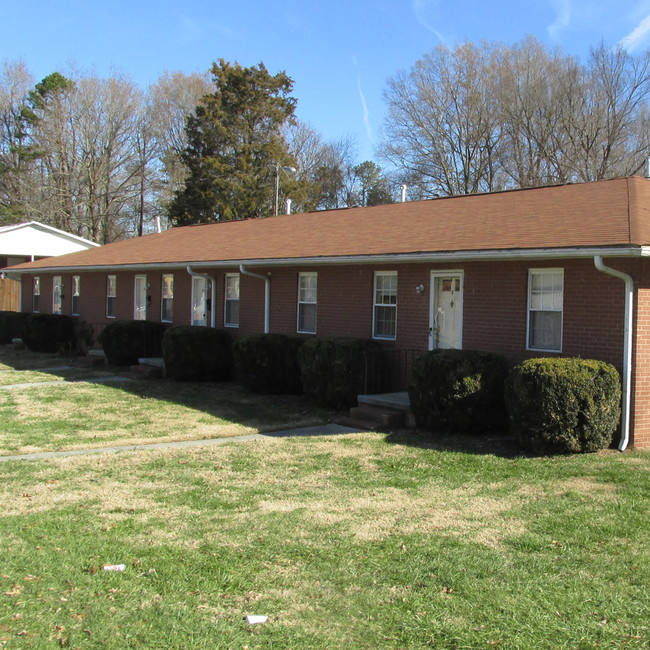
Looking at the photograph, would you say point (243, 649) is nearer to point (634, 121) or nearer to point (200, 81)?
point (634, 121)

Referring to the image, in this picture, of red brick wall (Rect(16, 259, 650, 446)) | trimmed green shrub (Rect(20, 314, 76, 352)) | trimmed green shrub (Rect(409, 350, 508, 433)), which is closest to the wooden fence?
trimmed green shrub (Rect(20, 314, 76, 352))

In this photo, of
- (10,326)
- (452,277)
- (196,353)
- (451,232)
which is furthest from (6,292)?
(452,277)

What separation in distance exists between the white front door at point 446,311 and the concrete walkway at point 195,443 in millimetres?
2452

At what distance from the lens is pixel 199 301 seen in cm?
1853

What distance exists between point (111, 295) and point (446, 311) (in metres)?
13.4

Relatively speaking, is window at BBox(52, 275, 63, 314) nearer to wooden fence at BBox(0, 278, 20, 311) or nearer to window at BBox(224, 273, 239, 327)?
wooden fence at BBox(0, 278, 20, 311)

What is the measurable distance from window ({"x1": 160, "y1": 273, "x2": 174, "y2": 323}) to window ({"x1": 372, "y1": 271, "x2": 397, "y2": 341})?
779 cm

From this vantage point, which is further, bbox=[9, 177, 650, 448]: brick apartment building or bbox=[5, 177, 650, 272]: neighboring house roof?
bbox=[5, 177, 650, 272]: neighboring house roof

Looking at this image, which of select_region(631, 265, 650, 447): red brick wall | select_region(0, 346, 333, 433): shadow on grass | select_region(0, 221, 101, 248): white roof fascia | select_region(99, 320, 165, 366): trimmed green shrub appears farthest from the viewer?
select_region(0, 221, 101, 248): white roof fascia

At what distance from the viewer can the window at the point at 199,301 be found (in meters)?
18.2

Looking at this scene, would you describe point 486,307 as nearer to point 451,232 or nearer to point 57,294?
point 451,232

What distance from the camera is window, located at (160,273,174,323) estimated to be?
1961 cm

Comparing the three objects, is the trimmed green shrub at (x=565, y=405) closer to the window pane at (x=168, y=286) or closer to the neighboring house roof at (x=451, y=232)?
the neighboring house roof at (x=451, y=232)

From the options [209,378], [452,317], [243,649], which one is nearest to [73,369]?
[209,378]
